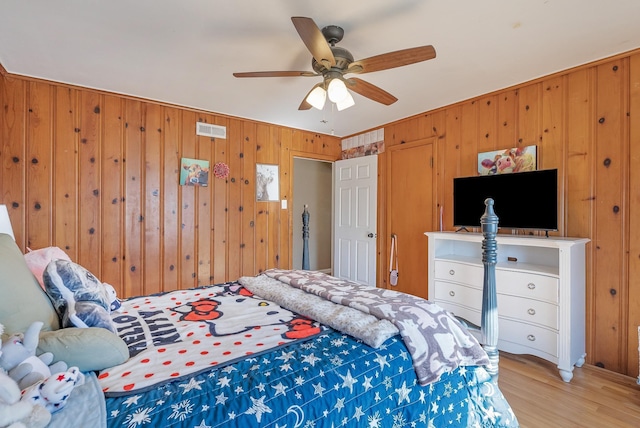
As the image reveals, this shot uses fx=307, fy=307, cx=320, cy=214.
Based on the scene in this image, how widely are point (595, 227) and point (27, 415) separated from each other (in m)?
3.29

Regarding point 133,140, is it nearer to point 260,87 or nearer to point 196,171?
point 196,171

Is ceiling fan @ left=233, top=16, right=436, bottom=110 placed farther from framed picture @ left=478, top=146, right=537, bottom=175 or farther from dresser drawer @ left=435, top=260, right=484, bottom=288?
dresser drawer @ left=435, top=260, right=484, bottom=288

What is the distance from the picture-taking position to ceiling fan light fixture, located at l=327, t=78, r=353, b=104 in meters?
1.89

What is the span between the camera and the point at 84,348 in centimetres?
98

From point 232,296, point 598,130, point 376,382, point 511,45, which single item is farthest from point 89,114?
point 598,130

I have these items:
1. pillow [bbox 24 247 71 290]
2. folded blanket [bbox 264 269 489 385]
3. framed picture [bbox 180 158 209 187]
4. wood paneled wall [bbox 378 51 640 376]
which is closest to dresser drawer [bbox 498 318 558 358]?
wood paneled wall [bbox 378 51 640 376]

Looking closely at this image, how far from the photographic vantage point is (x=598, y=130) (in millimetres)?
2387

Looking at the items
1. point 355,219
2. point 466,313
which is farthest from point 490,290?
point 355,219

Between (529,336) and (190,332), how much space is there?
95.0 inches

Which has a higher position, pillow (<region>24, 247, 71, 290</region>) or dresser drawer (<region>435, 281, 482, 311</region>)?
pillow (<region>24, 247, 71, 290</region>)

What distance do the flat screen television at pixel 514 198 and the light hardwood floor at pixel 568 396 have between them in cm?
110

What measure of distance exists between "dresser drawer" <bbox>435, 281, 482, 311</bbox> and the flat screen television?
61 cm

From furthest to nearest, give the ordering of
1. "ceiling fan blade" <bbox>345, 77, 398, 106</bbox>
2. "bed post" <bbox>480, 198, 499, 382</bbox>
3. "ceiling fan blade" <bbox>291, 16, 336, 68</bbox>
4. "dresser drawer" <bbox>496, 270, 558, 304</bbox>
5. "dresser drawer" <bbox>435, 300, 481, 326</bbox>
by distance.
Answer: "dresser drawer" <bbox>435, 300, 481, 326</bbox>
"dresser drawer" <bbox>496, 270, 558, 304</bbox>
"ceiling fan blade" <bbox>345, 77, 398, 106</bbox>
"bed post" <bbox>480, 198, 499, 382</bbox>
"ceiling fan blade" <bbox>291, 16, 336, 68</bbox>

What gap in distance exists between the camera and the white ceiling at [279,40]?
5.76ft
